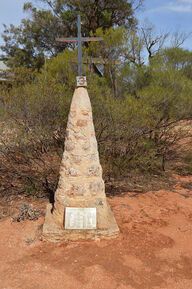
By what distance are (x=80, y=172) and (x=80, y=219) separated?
705 millimetres

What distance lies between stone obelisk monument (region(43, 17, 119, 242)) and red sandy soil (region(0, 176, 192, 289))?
1.12ft

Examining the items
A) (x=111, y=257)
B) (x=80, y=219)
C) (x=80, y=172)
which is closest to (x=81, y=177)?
(x=80, y=172)

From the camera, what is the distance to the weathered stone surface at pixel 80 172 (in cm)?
516

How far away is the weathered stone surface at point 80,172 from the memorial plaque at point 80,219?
0.10m

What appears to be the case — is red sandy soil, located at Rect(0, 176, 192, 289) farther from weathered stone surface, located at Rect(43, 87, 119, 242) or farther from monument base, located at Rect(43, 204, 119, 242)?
weathered stone surface, located at Rect(43, 87, 119, 242)

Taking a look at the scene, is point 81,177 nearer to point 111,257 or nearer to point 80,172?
point 80,172

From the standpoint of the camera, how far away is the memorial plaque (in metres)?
4.99

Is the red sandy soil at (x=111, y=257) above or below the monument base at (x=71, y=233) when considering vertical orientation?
below

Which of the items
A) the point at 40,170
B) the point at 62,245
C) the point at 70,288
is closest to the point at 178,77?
the point at 40,170

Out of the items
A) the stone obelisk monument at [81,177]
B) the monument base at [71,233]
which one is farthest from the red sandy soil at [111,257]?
the stone obelisk monument at [81,177]

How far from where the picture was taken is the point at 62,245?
192 inches

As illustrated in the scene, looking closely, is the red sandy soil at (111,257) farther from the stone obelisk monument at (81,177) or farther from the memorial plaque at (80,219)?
the stone obelisk monument at (81,177)

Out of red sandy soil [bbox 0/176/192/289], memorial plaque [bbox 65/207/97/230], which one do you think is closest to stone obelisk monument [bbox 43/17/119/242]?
memorial plaque [bbox 65/207/97/230]

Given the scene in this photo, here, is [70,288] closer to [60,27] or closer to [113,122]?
[113,122]
